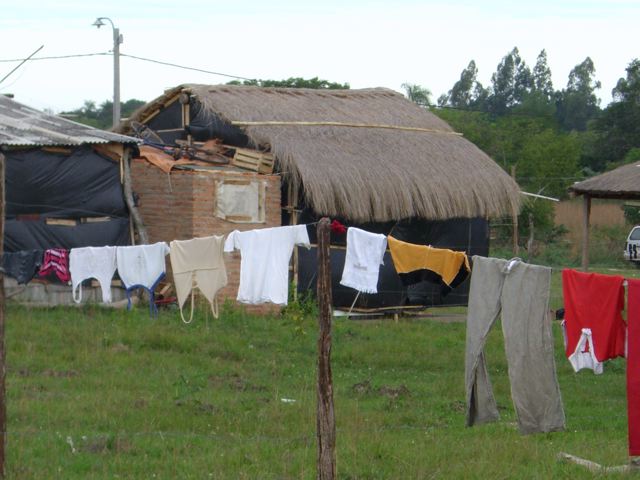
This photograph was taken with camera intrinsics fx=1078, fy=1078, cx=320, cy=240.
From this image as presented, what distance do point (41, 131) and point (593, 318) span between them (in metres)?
11.5

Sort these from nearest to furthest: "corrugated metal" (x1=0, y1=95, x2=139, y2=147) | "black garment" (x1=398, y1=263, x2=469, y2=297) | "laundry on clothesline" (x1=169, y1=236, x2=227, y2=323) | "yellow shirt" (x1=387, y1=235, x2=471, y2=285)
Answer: "yellow shirt" (x1=387, y1=235, x2=471, y2=285) < "black garment" (x1=398, y1=263, x2=469, y2=297) < "laundry on clothesline" (x1=169, y1=236, x2=227, y2=323) < "corrugated metal" (x1=0, y1=95, x2=139, y2=147)

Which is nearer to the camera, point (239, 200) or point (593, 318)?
point (593, 318)

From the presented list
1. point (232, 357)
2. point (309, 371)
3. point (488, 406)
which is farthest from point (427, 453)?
point (232, 357)

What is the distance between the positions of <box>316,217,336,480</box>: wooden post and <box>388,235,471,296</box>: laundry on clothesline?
13.3ft

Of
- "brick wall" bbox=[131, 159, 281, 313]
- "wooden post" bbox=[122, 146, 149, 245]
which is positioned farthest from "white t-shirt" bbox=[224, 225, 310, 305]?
"wooden post" bbox=[122, 146, 149, 245]

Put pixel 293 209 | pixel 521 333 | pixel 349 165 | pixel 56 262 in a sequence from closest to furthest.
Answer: pixel 521 333 → pixel 56 262 → pixel 293 209 → pixel 349 165

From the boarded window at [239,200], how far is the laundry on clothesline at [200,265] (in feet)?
12.6

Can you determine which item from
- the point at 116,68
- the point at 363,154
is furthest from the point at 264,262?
the point at 116,68

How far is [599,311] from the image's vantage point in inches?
358

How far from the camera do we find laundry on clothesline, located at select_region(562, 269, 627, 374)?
8992 mm

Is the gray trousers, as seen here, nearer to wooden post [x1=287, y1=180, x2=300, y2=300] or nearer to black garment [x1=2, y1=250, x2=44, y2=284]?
black garment [x1=2, y1=250, x2=44, y2=284]

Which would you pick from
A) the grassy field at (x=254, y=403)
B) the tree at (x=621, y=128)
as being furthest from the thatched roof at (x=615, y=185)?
the tree at (x=621, y=128)

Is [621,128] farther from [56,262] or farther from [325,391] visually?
[325,391]

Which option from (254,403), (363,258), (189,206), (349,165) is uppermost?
(349,165)
